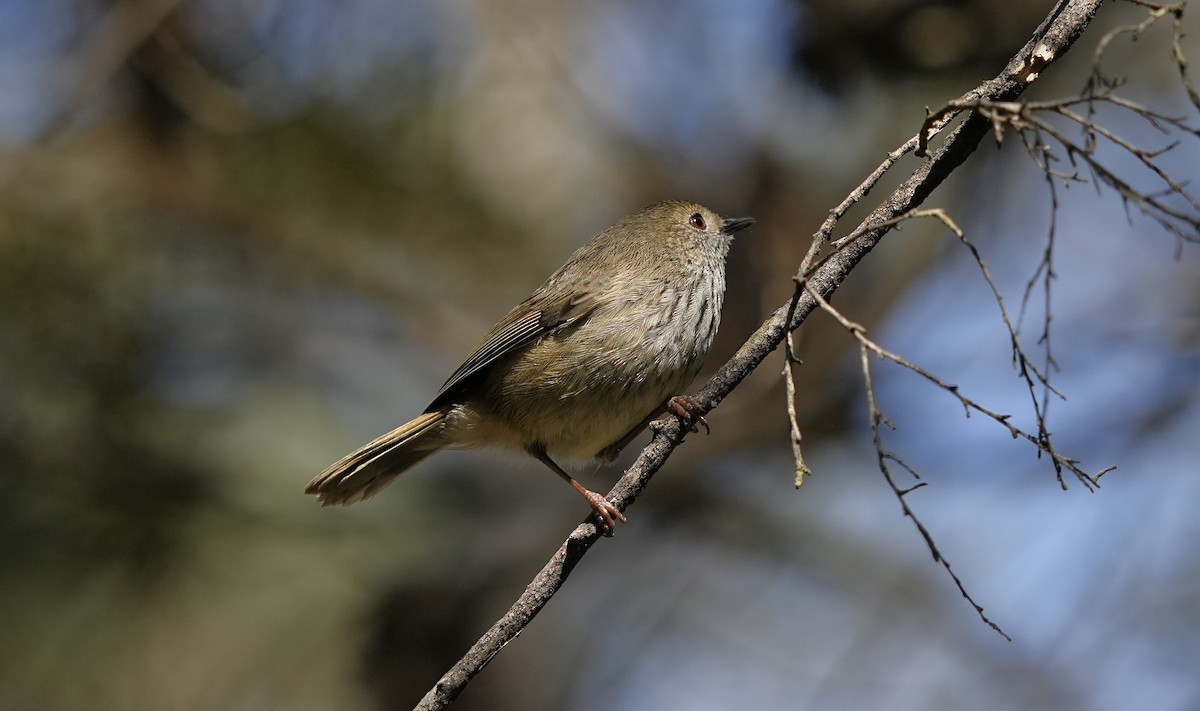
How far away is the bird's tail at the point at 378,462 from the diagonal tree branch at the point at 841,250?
5.25ft

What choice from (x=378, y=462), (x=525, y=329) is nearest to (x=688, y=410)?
(x=525, y=329)

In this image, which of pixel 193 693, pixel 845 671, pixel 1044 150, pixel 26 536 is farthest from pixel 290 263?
pixel 1044 150

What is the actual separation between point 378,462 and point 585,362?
103 cm

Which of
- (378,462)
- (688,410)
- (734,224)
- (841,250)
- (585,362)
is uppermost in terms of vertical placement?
(734,224)

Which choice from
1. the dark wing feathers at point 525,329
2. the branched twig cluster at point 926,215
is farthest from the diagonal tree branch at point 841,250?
the dark wing feathers at point 525,329

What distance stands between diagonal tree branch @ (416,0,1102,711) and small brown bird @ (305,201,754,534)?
2.85 ft

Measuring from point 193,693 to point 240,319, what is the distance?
2.91m

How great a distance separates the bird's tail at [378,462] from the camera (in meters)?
4.39

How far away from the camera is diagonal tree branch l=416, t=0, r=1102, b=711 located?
2.46m

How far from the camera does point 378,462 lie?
4.45m

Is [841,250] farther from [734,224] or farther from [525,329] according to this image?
[734,224]

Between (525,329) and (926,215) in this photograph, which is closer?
(926,215)

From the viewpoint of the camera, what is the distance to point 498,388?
4.35 meters

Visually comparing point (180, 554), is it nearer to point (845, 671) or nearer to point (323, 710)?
point (323, 710)
